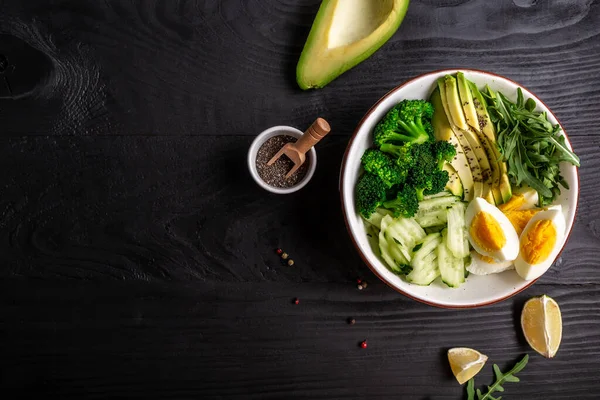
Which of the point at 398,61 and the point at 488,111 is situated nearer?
the point at 488,111

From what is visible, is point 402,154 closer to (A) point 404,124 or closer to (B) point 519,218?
(A) point 404,124

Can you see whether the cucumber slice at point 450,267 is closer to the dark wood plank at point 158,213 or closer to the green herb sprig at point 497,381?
the dark wood plank at point 158,213

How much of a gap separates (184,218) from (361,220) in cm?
58

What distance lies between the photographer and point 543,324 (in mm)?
1721

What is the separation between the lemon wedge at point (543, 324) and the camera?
1723 mm

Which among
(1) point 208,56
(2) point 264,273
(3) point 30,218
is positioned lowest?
(2) point 264,273

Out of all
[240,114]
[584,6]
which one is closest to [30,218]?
[240,114]

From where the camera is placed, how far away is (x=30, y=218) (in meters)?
1.69

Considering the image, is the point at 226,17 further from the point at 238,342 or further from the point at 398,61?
the point at 238,342

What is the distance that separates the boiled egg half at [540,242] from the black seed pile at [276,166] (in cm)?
68

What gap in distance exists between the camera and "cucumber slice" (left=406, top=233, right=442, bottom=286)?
150 cm

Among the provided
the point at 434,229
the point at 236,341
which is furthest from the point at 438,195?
the point at 236,341

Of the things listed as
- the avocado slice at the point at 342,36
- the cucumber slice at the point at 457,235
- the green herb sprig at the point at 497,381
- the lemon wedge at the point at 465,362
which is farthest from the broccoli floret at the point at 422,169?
the green herb sprig at the point at 497,381

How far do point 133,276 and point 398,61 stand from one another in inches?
44.2
